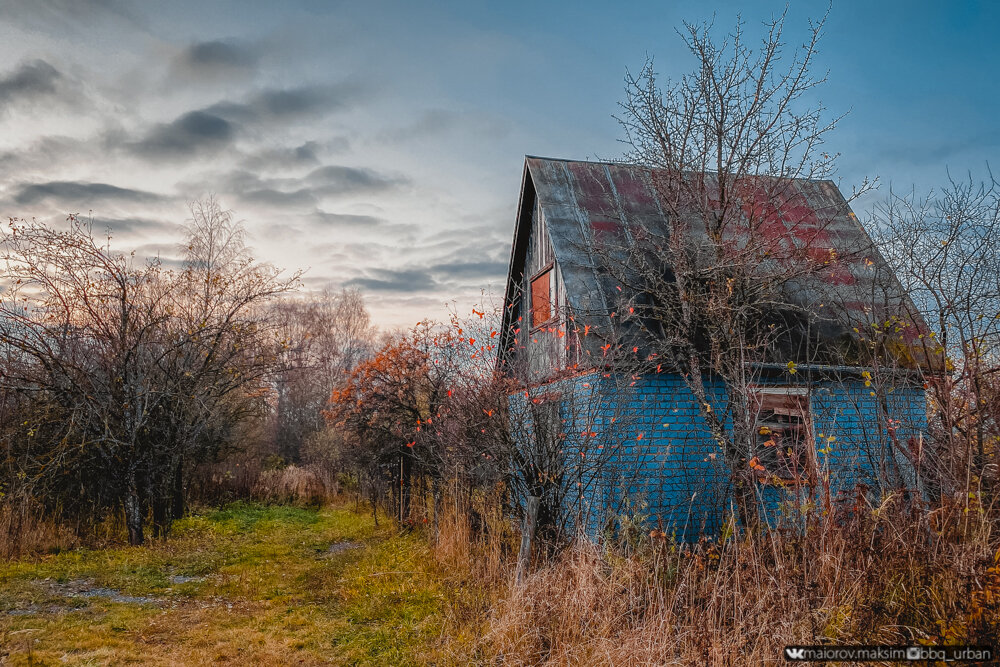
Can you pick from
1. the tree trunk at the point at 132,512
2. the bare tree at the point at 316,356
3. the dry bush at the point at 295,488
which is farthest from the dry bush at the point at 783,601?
the bare tree at the point at 316,356

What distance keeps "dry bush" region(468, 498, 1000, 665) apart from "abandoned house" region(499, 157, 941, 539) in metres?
1.97

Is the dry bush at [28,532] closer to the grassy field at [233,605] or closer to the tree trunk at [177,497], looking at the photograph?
the grassy field at [233,605]

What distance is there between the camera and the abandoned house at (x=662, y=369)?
283 inches

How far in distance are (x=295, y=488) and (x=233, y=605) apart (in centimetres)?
1049

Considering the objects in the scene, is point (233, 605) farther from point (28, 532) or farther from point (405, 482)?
point (405, 482)

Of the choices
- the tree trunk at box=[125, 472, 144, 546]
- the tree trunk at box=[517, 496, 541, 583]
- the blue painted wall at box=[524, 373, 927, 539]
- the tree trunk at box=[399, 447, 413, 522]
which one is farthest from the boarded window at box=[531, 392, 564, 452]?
the tree trunk at box=[125, 472, 144, 546]

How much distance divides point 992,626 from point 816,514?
1114 mm

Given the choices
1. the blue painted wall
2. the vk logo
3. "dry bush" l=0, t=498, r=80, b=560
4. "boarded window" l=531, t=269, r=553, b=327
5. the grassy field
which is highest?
"boarded window" l=531, t=269, r=553, b=327

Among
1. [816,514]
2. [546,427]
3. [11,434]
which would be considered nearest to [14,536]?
[11,434]

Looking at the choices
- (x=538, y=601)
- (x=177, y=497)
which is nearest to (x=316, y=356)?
(x=177, y=497)

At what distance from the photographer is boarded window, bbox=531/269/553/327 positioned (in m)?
10.8

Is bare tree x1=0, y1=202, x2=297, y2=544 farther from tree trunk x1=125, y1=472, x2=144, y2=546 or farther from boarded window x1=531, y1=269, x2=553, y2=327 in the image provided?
boarded window x1=531, y1=269, x2=553, y2=327

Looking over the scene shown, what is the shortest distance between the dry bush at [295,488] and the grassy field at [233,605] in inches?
225

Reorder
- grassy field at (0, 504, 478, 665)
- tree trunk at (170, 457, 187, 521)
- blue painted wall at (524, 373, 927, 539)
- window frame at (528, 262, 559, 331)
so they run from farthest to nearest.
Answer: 1. tree trunk at (170, 457, 187, 521)
2. window frame at (528, 262, 559, 331)
3. blue painted wall at (524, 373, 927, 539)
4. grassy field at (0, 504, 478, 665)
